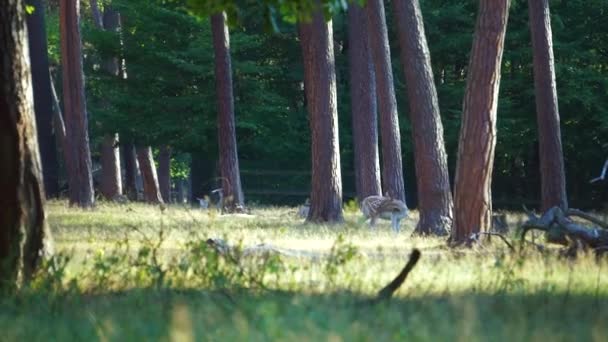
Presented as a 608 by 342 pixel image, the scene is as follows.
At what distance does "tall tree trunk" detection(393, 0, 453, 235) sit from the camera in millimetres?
22953

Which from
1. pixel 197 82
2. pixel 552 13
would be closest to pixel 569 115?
pixel 552 13

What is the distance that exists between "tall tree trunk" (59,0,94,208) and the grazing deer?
10.7 meters

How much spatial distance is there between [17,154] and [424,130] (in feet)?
43.3

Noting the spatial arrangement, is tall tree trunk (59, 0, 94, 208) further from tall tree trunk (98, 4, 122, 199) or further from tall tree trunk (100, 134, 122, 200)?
tall tree trunk (100, 134, 122, 200)

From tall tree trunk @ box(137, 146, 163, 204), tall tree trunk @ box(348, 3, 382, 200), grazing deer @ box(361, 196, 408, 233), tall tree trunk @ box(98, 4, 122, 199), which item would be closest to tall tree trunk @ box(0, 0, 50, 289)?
grazing deer @ box(361, 196, 408, 233)

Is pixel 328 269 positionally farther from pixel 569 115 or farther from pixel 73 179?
pixel 569 115

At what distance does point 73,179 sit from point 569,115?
1913 centimetres

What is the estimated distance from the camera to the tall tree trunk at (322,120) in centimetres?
2805

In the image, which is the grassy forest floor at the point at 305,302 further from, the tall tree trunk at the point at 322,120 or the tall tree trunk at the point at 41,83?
the tall tree trunk at the point at 41,83

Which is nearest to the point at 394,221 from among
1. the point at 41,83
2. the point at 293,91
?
the point at 41,83

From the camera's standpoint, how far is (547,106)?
33.3 meters

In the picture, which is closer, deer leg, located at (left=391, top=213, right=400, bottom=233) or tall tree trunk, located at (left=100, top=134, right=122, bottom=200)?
deer leg, located at (left=391, top=213, right=400, bottom=233)

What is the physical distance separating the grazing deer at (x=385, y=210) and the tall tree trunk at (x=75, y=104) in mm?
10739

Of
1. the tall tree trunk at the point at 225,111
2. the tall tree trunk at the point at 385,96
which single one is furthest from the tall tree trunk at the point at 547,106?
the tall tree trunk at the point at 225,111
